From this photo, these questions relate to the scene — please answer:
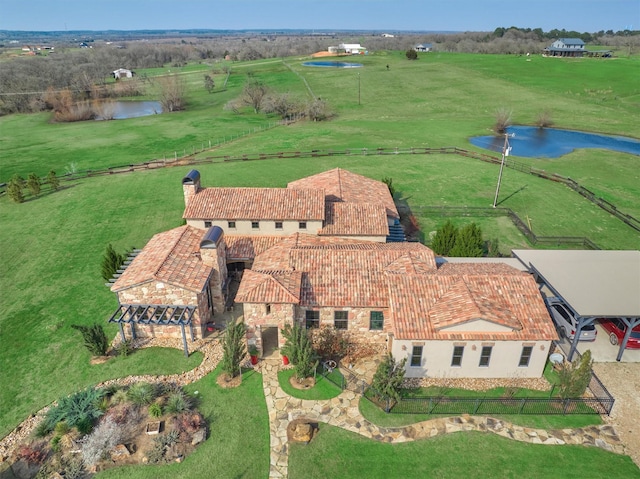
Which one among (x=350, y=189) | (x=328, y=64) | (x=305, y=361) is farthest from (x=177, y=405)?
(x=328, y=64)

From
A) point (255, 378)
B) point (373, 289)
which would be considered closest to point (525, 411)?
point (373, 289)

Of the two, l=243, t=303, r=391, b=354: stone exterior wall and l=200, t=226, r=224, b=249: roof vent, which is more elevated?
l=200, t=226, r=224, b=249: roof vent

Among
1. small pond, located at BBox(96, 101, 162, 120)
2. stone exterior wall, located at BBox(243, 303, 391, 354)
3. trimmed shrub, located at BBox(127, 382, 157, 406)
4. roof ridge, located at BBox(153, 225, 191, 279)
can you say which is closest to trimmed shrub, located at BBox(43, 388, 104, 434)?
trimmed shrub, located at BBox(127, 382, 157, 406)

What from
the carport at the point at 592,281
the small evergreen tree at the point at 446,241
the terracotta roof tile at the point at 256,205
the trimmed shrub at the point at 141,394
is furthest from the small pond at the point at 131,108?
the carport at the point at 592,281

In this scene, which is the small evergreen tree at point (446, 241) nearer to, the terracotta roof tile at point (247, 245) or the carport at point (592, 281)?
the carport at point (592, 281)

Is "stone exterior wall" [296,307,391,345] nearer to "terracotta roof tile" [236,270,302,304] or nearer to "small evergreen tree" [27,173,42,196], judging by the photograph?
"terracotta roof tile" [236,270,302,304]

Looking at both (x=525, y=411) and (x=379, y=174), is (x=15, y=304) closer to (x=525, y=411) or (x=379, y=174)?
(x=525, y=411)
